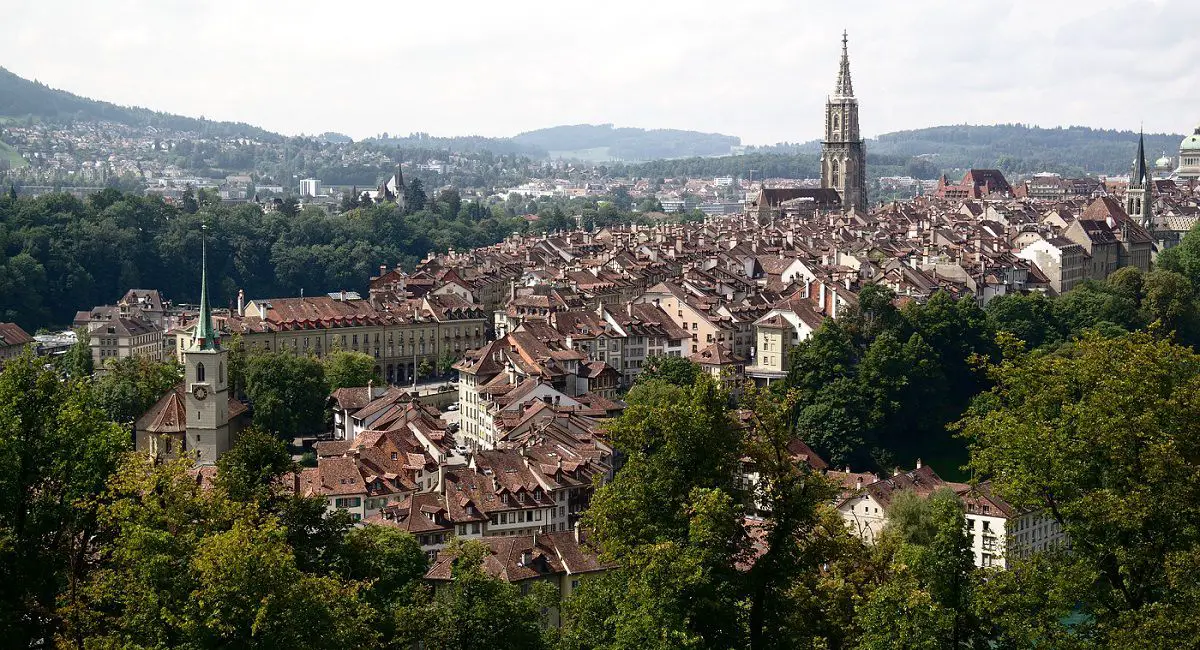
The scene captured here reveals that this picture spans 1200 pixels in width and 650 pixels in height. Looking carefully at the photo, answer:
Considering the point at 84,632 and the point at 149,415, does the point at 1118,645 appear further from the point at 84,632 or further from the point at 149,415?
the point at 149,415

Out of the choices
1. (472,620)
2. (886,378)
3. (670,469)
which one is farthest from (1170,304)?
(670,469)

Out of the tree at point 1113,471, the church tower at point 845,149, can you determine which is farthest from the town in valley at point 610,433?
the church tower at point 845,149

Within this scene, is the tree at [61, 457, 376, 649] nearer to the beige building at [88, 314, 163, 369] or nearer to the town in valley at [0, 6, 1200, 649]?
the town in valley at [0, 6, 1200, 649]

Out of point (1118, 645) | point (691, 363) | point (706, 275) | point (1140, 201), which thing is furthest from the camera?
point (1140, 201)

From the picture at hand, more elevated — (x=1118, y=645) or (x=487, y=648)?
(x=1118, y=645)

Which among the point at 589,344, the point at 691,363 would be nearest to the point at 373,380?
the point at 589,344

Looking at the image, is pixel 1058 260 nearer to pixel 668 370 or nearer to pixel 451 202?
pixel 668 370

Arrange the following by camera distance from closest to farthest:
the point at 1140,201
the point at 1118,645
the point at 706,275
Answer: the point at 1118,645, the point at 706,275, the point at 1140,201
